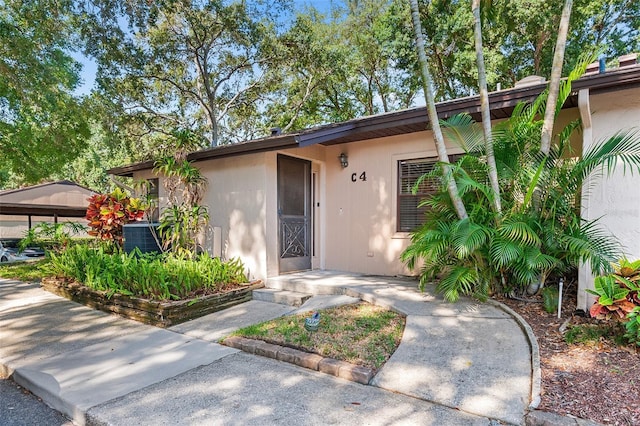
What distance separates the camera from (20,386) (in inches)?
125

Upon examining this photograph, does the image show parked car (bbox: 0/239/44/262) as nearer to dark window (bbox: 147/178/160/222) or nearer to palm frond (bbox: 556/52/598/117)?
dark window (bbox: 147/178/160/222)

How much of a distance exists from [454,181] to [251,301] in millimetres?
3508

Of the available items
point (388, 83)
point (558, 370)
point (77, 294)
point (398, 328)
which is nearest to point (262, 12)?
point (388, 83)

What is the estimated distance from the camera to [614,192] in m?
3.96

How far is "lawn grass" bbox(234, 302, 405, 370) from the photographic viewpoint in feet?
11.0

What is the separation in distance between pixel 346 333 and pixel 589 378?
6.73 ft

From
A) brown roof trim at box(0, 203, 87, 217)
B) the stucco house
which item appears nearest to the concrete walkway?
the stucco house

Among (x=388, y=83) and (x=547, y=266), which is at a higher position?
(x=388, y=83)

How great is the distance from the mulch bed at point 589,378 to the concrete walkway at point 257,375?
5.8 inches

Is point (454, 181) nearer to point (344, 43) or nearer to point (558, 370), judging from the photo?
point (558, 370)

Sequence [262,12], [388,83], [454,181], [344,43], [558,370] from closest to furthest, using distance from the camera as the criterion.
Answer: [558,370] → [454,181] → [262,12] → [344,43] → [388,83]

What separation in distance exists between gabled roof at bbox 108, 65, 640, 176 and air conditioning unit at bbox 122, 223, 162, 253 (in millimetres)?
1560

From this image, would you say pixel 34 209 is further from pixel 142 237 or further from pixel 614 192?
pixel 614 192

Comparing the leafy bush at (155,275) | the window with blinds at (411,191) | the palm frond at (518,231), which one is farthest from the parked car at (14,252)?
the palm frond at (518,231)
